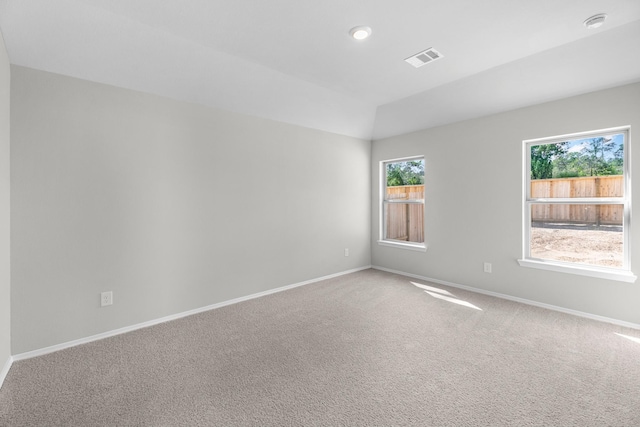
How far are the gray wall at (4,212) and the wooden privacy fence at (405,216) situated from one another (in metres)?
4.52

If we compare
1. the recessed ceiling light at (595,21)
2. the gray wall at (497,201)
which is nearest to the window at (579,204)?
the gray wall at (497,201)

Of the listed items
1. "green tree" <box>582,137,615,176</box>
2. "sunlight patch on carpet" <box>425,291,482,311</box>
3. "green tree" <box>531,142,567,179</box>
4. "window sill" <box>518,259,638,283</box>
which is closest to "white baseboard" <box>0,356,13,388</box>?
"sunlight patch on carpet" <box>425,291,482,311</box>

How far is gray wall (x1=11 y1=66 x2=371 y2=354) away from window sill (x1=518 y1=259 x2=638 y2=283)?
9.10 feet

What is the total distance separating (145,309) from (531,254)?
429cm

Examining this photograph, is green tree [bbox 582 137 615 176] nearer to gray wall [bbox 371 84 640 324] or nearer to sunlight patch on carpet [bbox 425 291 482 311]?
gray wall [bbox 371 84 640 324]

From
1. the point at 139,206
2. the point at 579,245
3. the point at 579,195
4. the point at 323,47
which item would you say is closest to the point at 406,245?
the point at 579,245

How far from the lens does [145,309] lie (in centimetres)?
282

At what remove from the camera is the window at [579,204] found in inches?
114

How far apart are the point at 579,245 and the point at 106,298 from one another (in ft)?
15.7

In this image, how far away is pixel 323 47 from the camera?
2.53 m

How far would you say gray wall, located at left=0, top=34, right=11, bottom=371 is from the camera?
6.42ft

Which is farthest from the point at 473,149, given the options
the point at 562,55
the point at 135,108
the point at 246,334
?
the point at 135,108

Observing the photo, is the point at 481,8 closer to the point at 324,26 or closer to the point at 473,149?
the point at 324,26

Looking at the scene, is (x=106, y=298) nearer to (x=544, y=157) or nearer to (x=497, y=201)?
(x=497, y=201)
